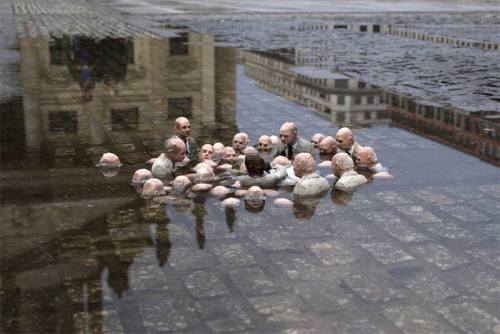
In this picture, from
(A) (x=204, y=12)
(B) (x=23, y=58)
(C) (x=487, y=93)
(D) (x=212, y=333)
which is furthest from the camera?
(A) (x=204, y=12)

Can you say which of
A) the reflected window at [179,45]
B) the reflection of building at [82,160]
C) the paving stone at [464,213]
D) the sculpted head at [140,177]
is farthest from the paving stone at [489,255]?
the reflected window at [179,45]

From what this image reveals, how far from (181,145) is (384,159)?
241cm

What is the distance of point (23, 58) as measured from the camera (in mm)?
18469

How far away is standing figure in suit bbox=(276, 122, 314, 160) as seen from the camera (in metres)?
8.38

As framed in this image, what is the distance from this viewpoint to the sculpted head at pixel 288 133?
8305 millimetres

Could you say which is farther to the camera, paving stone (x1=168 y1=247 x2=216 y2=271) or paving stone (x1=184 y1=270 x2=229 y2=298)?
paving stone (x1=168 y1=247 x2=216 y2=271)

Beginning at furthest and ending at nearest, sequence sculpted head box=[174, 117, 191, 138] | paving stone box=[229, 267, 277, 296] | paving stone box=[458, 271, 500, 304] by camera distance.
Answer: sculpted head box=[174, 117, 191, 138] → paving stone box=[229, 267, 277, 296] → paving stone box=[458, 271, 500, 304]

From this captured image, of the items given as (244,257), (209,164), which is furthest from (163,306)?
(209,164)

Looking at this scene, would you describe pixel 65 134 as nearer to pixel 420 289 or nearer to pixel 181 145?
pixel 181 145

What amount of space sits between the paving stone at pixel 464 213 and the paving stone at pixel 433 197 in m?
0.15

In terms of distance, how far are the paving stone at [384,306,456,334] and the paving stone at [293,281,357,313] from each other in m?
0.26

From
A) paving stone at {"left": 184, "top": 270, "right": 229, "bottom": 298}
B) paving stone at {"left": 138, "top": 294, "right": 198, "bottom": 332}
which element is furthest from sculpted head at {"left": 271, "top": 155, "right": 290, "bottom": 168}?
paving stone at {"left": 138, "top": 294, "right": 198, "bottom": 332}

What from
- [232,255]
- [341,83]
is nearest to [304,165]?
[232,255]

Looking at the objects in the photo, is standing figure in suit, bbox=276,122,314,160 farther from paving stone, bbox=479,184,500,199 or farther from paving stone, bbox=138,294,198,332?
paving stone, bbox=138,294,198,332
